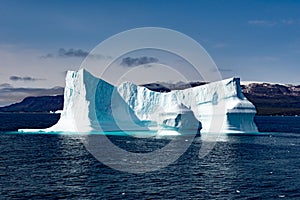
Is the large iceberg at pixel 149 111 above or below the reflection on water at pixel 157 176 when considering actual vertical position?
above

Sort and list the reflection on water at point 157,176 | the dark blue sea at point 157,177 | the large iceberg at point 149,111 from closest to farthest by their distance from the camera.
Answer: the dark blue sea at point 157,177 → the reflection on water at point 157,176 → the large iceberg at point 149,111

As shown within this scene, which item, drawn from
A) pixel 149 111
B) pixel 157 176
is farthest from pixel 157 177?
pixel 149 111


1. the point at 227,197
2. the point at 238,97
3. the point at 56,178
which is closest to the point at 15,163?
the point at 56,178

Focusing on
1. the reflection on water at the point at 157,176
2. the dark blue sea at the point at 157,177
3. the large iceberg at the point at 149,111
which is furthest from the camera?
the large iceberg at the point at 149,111

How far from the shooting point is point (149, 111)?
94.1 m

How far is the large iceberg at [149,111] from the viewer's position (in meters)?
82.1

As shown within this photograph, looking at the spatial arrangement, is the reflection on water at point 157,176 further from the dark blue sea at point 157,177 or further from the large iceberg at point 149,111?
the large iceberg at point 149,111

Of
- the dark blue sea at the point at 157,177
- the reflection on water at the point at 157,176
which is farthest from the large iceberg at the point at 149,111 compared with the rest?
the dark blue sea at the point at 157,177

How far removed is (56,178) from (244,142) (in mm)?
42955

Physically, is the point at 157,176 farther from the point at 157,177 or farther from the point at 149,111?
the point at 149,111

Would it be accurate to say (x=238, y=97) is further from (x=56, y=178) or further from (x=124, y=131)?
(x=56, y=178)

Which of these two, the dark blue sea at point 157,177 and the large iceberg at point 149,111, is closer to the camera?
the dark blue sea at point 157,177

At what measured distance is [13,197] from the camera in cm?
3086

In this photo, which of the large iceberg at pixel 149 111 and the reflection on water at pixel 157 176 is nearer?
the reflection on water at pixel 157 176
